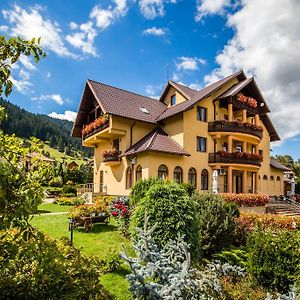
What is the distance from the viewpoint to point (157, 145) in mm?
21078

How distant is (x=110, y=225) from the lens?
13.0 meters

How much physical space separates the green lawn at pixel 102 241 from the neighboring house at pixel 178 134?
8.84m

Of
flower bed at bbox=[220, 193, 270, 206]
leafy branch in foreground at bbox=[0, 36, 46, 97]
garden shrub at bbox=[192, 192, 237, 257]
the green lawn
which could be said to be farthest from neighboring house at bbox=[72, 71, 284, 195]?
leafy branch in foreground at bbox=[0, 36, 46, 97]

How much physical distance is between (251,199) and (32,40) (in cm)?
2107

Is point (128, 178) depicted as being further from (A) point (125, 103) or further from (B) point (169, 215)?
(B) point (169, 215)

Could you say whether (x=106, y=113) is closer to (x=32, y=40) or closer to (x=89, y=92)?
(x=89, y=92)

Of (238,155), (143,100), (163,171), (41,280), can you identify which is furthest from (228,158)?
(41,280)

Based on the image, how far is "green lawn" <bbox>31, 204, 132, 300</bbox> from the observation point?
6232mm

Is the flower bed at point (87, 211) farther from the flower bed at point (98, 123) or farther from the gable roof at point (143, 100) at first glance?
the flower bed at point (98, 123)

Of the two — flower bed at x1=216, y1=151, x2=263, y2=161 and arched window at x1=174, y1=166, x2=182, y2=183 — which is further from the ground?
flower bed at x1=216, y1=151, x2=263, y2=161

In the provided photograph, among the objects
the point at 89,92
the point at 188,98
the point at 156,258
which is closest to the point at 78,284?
the point at 156,258

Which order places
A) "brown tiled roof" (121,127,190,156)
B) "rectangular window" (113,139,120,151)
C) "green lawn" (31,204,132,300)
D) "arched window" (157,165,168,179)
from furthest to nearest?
1. "rectangular window" (113,139,120,151)
2. "arched window" (157,165,168,179)
3. "brown tiled roof" (121,127,190,156)
4. "green lawn" (31,204,132,300)

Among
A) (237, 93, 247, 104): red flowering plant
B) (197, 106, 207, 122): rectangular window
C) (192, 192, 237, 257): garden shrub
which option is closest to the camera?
(192, 192, 237, 257): garden shrub

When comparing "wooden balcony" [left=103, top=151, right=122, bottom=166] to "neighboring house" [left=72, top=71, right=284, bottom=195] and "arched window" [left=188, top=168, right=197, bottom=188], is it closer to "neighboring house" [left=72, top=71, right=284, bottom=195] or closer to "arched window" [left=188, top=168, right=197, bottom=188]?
"neighboring house" [left=72, top=71, right=284, bottom=195]
